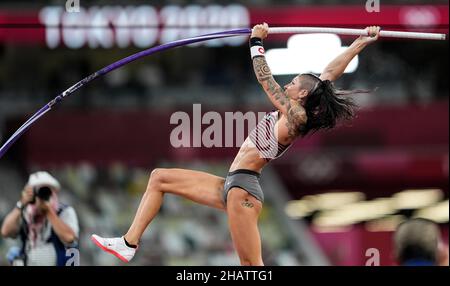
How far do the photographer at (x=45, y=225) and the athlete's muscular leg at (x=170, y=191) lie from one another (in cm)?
126

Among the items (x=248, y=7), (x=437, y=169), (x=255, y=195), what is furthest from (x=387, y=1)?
(x=437, y=169)

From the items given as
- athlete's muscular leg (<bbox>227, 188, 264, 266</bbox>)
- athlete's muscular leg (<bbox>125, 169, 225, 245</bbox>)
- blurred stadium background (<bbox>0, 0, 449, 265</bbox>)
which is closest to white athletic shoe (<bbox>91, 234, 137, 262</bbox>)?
athlete's muscular leg (<bbox>125, 169, 225, 245</bbox>)

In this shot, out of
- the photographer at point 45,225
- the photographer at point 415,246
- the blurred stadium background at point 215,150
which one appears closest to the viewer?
the photographer at point 415,246

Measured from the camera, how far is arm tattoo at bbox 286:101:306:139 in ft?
30.1

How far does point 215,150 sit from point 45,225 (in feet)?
35.6

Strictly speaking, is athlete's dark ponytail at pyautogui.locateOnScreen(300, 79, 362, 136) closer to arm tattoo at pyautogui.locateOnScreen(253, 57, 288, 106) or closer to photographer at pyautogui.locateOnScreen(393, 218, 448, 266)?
arm tattoo at pyautogui.locateOnScreen(253, 57, 288, 106)

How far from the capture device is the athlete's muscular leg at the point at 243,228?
9125 millimetres

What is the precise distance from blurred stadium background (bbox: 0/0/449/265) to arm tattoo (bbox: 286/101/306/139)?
10.1m

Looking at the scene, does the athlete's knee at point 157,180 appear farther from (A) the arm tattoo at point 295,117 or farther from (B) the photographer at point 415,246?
(B) the photographer at point 415,246

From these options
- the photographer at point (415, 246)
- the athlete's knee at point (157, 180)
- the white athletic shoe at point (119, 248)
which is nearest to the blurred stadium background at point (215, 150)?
the white athletic shoe at point (119, 248)

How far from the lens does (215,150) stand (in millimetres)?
21312

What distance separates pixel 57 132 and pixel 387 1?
28.3 ft

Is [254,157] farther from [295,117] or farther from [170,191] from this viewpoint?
[170,191]

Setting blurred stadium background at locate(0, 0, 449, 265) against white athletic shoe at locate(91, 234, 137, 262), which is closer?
white athletic shoe at locate(91, 234, 137, 262)
